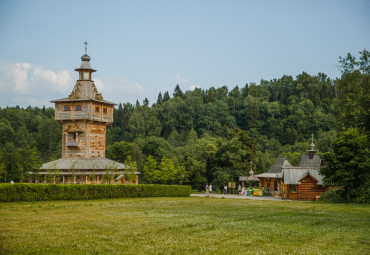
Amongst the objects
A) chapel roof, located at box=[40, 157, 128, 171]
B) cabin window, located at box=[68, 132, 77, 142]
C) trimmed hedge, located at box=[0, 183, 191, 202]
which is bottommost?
trimmed hedge, located at box=[0, 183, 191, 202]

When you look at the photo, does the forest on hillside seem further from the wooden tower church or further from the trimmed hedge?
the trimmed hedge

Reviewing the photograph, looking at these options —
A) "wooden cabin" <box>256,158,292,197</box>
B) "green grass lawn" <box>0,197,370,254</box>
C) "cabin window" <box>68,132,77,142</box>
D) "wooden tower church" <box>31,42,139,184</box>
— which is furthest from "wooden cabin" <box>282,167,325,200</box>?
"cabin window" <box>68,132,77,142</box>

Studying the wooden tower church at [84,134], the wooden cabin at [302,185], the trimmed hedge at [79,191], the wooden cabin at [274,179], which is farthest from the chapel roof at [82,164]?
the wooden cabin at [302,185]

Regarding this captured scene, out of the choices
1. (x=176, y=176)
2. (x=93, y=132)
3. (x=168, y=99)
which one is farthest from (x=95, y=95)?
(x=168, y=99)

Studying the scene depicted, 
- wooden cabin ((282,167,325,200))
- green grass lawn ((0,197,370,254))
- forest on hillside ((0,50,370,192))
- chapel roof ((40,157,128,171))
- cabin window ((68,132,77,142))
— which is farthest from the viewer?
forest on hillside ((0,50,370,192))

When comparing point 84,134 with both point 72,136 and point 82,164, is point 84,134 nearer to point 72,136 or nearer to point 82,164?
point 72,136

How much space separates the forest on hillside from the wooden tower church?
5.95 meters

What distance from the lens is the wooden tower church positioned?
178 ft

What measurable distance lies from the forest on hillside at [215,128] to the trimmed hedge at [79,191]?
12.9 metres

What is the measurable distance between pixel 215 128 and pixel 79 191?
99.7 meters

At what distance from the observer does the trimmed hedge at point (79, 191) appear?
1358 inches

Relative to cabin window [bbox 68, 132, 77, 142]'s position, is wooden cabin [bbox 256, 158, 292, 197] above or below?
below

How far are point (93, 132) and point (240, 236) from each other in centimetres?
4554

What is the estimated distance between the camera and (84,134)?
58.3m
